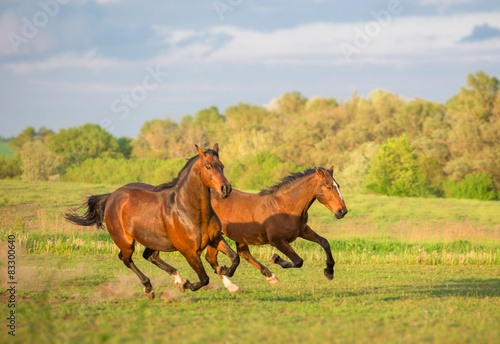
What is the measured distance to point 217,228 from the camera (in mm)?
8531

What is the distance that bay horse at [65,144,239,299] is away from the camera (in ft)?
27.4

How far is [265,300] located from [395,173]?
4645 cm

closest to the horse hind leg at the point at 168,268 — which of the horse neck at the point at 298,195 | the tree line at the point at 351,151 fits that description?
the horse neck at the point at 298,195

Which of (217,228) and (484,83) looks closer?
(217,228)

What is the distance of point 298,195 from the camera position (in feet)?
34.1

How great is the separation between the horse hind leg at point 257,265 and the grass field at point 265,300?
0.57ft

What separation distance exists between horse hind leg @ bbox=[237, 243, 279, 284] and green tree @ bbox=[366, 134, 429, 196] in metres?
42.8

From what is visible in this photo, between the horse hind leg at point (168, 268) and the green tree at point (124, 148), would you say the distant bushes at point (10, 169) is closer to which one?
the green tree at point (124, 148)

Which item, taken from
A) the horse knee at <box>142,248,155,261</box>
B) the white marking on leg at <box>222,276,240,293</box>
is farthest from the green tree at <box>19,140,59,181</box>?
the white marking on leg at <box>222,276,240,293</box>

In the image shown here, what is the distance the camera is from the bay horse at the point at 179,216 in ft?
27.4

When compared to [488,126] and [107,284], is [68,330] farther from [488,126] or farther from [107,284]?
[488,126]

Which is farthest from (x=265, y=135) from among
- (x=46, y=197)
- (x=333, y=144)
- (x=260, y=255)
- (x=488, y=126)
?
(x=260, y=255)

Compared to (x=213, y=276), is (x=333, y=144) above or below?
above

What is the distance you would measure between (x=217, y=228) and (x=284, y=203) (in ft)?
7.27
